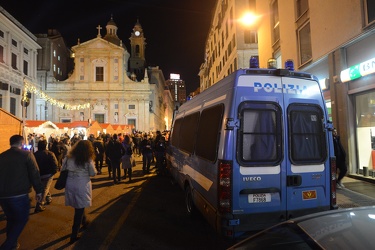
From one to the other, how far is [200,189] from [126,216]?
7.58 feet

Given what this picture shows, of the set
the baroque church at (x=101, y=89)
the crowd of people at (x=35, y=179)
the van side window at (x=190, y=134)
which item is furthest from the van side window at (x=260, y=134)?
the baroque church at (x=101, y=89)

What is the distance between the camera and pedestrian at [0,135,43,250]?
153 inches

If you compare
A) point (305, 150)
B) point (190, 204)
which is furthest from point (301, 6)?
point (190, 204)

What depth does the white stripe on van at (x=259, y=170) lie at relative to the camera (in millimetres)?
3741

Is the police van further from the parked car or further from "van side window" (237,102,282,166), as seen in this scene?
the parked car

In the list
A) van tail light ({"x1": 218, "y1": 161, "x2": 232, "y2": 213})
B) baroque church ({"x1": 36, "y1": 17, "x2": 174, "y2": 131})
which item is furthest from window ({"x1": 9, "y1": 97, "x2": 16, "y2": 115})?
van tail light ({"x1": 218, "y1": 161, "x2": 232, "y2": 213})

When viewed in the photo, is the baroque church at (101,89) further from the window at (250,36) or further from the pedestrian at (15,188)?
the pedestrian at (15,188)

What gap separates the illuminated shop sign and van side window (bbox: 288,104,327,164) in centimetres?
509

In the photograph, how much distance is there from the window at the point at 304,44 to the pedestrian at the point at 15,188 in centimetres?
1213

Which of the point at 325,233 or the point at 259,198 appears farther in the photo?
the point at 259,198

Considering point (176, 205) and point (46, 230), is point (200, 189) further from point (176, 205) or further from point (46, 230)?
point (46, 230)

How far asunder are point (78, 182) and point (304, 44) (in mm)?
11816

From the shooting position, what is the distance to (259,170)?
3.80 m

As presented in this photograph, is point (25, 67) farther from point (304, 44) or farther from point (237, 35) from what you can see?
point (304, 44)
